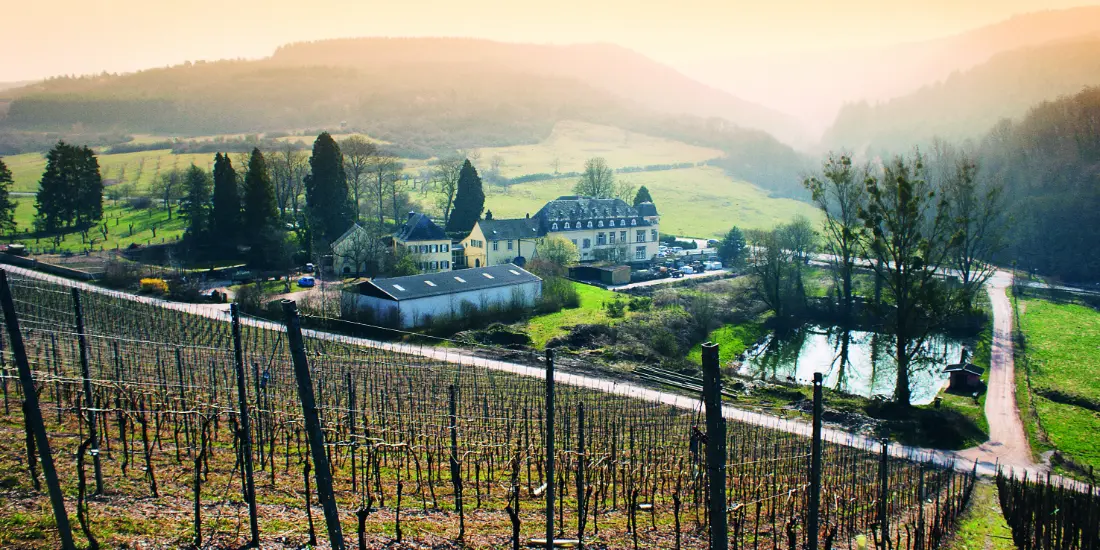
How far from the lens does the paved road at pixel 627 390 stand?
78.2ft

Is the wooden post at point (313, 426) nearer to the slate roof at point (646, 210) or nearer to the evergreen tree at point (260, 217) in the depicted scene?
the evergreen tree at point (260, 217)

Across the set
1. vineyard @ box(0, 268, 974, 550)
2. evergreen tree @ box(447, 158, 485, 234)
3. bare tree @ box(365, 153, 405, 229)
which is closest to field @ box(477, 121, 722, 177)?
bare tree @ box(365, 153, 405, 229)

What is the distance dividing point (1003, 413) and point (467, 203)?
43.4m

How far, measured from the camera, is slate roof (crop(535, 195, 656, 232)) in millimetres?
60297

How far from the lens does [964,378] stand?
32062 millimetres

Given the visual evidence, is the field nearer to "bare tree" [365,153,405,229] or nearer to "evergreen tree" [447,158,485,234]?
"bare tree" [365,153,405,229]

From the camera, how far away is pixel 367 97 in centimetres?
16600

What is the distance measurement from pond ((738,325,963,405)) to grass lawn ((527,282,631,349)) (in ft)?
28.0

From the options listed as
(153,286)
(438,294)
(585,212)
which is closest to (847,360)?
(438,294)

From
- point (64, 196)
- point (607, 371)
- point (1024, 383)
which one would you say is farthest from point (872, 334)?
point (64, 196)

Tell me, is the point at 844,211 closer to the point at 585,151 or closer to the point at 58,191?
the point at 58,191

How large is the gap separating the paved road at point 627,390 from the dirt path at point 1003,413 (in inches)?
23.0

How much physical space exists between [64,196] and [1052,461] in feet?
200

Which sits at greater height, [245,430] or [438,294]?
[245,430]
